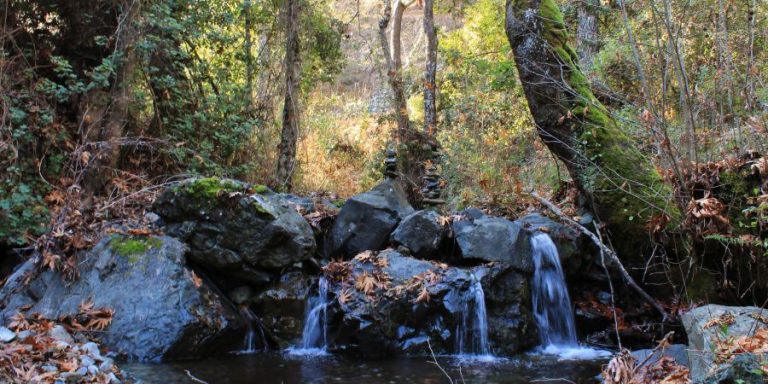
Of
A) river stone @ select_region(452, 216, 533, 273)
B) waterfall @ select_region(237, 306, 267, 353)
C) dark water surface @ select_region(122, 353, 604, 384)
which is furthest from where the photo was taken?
river stone @ select_region(452, 216, 533, 273)

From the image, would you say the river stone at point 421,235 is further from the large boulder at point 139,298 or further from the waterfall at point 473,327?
the large boulder at point 139,298

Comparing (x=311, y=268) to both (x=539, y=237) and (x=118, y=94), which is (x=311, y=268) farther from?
(x=118, y=94)

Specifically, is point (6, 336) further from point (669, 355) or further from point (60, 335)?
point (669, 355)

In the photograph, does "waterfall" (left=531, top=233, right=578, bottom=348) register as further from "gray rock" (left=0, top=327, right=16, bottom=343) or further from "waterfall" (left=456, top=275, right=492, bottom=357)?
"gray rock" (left=0, top=327, right=16, bottom=343)

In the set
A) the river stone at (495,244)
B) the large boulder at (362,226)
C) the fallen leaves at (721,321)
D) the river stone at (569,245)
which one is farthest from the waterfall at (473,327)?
the fallen leaves at (721,321)

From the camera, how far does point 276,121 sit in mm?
12523

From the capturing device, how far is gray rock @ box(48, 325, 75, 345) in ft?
17.8

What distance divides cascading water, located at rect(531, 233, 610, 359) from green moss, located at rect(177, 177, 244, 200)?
3738 millimetres

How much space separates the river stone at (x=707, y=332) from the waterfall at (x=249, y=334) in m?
4.42

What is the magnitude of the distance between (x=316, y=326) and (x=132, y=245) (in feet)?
7.33

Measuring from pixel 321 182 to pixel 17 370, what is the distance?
9072 millimetres

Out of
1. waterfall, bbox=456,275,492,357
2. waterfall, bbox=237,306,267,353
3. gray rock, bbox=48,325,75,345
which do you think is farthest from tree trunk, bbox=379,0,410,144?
gray rock, bbox=48,325,75,345

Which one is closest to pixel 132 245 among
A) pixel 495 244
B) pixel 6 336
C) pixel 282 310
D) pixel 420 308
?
pixel 282 310

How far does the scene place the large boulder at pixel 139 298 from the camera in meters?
6.14
